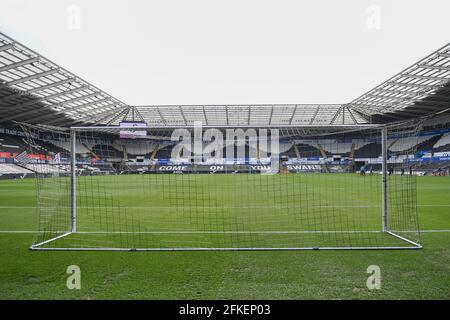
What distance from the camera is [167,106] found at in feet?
140

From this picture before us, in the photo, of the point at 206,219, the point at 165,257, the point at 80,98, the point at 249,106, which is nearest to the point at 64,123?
the point at 80,98

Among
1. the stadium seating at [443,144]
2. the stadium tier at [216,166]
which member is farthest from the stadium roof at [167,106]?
the stadium seating at [443,144]

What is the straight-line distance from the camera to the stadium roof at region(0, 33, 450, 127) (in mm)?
21553

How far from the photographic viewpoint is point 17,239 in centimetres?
531

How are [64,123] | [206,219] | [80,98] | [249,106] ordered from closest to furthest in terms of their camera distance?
1. [206,219]
2. [80,98]
3. [64,123]
4. [249,106]

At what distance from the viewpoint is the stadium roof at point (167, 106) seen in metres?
21.6

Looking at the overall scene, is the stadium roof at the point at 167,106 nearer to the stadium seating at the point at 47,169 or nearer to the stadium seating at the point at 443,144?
the stadium seating at the point at 443,144

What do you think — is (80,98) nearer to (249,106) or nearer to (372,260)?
(249,106)

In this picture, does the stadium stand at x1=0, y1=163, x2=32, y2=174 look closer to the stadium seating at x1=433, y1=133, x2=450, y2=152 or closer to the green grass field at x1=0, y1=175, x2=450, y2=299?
the green grass field at x1=0, y1=175, x2=450, y2=299

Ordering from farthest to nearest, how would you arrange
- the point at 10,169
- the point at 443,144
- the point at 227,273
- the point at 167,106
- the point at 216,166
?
1. the point at 167,106
2. the point at 443,144
3. the point at 10,169
4. the point at 216,166
5. the point at 227,273

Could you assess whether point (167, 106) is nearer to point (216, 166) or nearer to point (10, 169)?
point (10, 169)

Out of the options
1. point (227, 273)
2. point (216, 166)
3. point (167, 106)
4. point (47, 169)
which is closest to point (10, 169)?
point (167, 106)

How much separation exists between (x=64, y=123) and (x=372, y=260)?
42.7m
